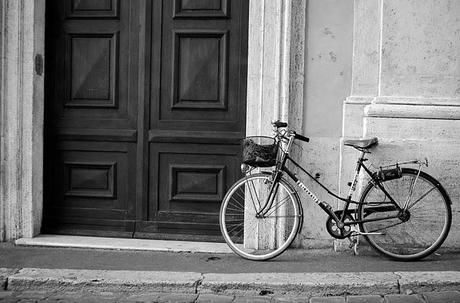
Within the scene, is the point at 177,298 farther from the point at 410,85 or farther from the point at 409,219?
the point at 410,85

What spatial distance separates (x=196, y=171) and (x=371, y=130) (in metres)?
1.74

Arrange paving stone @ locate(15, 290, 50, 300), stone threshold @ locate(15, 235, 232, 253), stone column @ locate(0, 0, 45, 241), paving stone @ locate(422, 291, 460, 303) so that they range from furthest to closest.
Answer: stone column @ locate(0, 0, 45, 241), stone threshold @ locate(15, 235, 232, 253), paving stone @ locate(15, 290, 50, 300), paving stone @ locate(422, 291, 460, 303)

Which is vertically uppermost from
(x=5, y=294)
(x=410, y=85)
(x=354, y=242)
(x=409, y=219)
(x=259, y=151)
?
(x=410, y=85)

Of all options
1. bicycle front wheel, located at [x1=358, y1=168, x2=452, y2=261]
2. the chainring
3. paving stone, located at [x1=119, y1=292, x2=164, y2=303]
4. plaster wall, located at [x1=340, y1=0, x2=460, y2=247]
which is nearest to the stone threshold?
the chainring

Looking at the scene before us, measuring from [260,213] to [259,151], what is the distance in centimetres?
59

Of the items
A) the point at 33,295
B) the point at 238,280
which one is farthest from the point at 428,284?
the point at 33,295

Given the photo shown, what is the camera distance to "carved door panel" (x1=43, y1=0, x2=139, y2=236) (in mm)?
6438

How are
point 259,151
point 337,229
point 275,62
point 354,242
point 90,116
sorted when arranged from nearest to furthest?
point 259,151
point 337,229
point 354,242
point 275,62
point 90,116

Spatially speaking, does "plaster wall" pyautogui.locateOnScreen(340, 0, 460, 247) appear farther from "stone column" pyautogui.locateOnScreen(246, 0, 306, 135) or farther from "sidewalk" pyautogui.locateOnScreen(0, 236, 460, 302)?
"sidewalk" pyautogui.locateOnScreen(0, 236, 460, 302)

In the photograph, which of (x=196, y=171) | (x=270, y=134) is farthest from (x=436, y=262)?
(x=196, y=171)

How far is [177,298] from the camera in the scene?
4.81 m

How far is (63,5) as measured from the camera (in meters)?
6.49

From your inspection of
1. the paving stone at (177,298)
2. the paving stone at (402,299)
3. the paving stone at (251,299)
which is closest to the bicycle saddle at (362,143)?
the paving stone at (402,299)

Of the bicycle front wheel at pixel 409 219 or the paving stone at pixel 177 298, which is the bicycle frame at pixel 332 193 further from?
the paving stone at pixel 177 298
